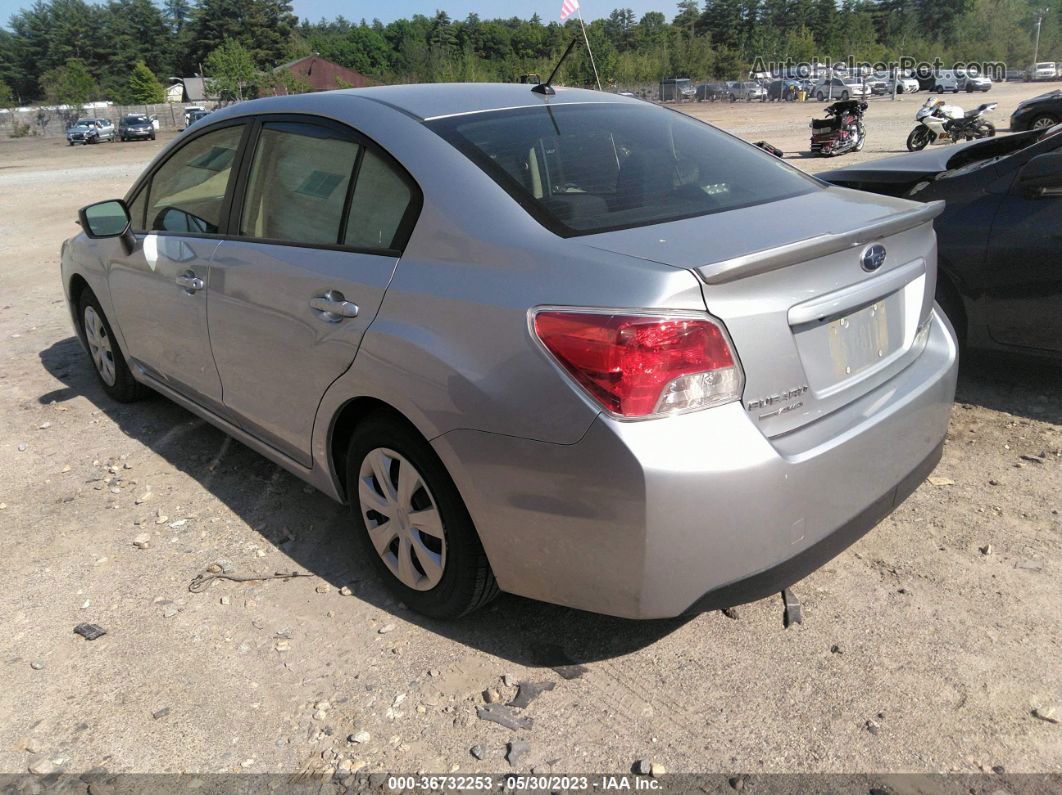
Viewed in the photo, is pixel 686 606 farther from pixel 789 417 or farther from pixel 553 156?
pixel 553 156

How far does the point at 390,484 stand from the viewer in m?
2.88

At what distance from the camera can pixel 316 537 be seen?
3621mm

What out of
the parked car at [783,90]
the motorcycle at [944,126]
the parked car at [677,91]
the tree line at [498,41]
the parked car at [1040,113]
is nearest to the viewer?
the motorcycle at [944,126]

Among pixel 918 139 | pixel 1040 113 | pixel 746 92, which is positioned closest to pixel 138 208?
pixel 918 139

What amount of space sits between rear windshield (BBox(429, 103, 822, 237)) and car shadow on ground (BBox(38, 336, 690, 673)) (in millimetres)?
1334

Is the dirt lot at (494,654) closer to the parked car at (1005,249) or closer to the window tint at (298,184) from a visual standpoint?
the parked car at (1005,249)

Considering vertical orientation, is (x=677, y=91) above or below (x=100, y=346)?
above

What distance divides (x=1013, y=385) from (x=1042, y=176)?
1196mm

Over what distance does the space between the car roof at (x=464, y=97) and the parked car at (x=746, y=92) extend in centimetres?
7221

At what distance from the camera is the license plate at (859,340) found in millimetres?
2432

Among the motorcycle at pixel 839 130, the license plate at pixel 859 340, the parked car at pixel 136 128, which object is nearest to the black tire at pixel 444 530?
the license plate at pixel 859 340

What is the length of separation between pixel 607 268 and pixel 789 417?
624 mm

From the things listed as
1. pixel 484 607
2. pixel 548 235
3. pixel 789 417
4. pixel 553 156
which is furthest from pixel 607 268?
pixel 484 607

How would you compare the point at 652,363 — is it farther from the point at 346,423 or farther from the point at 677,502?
the point at 346,423
